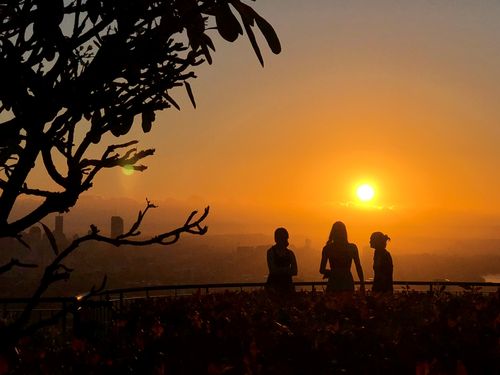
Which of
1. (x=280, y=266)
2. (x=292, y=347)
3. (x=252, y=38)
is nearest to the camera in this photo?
(x=252, y=38)

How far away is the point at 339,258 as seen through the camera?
1115 cm

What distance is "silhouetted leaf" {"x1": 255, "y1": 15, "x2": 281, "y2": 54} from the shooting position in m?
2.55

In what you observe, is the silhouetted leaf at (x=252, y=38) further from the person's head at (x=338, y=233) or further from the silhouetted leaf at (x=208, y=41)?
the person's head at (x=338, y=233)

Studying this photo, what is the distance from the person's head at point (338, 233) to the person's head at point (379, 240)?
0.87 meters

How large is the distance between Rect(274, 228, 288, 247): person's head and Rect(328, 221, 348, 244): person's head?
85cm

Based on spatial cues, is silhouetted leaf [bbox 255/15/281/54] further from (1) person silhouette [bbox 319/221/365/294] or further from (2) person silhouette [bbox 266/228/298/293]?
(1) person silhouette [bbox 319/221/365/294]

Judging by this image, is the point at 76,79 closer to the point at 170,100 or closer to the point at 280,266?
the point at 170,100

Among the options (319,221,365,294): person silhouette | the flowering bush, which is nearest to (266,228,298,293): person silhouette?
(319,221,365,294): person silhouette

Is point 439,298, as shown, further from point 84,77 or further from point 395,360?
point 84,77

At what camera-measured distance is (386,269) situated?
12.1 m

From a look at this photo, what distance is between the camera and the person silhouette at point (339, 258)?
1112 cm

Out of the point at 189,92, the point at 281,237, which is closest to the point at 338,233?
the point at 281,237

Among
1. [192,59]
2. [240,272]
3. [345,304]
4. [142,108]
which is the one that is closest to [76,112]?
[142,108]

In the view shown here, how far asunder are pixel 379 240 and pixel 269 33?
32.2 feet
